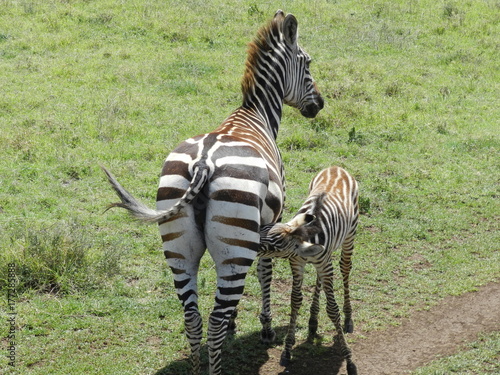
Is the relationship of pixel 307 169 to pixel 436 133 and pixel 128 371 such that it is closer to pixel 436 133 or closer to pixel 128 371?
pixel 436 133

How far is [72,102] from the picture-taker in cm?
1405

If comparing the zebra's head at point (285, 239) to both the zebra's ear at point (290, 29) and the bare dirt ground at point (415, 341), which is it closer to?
the bare dirt ground at point (415, 341)

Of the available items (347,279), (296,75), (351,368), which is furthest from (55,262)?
(296,75)

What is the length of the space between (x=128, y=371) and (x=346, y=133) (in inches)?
344

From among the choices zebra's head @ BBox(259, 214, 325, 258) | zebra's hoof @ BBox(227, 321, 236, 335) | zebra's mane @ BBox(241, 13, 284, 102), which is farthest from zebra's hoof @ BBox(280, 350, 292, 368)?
zebra's mane @ BBox(241, 13, 284, 102)

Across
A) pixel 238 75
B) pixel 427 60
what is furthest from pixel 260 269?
pixel 427 60

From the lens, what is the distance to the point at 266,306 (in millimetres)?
7664

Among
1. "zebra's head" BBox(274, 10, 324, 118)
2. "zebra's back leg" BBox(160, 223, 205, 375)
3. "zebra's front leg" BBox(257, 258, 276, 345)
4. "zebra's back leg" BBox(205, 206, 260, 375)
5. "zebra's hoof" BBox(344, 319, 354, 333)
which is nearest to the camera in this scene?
"zebra's back leg" BBox(205, 206, 260, 375)

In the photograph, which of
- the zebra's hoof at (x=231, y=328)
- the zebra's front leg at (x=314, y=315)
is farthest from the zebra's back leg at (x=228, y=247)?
the zebra's front leg at (x=314, y=315)

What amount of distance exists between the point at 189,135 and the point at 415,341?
7.00 meters

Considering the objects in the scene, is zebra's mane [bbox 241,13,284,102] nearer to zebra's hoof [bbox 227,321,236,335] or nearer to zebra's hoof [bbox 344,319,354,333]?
zebra's hoof [bbox 227,321,236,335]

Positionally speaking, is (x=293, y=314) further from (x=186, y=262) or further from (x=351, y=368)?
(x=186, y=262)

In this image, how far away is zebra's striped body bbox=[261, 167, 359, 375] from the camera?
6.29 meters

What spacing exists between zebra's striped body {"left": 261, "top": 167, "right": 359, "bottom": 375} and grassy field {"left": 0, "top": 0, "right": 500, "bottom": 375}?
0.52 metres
